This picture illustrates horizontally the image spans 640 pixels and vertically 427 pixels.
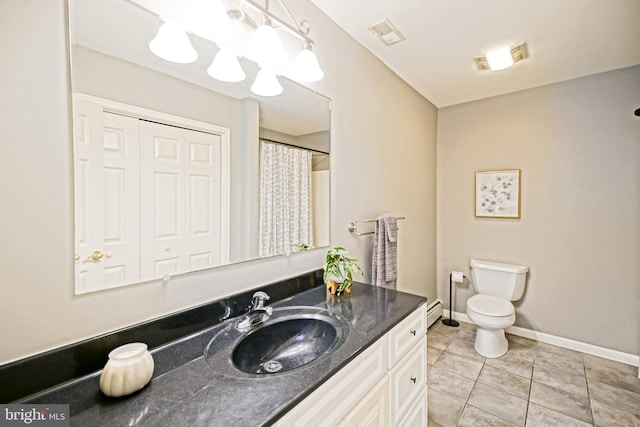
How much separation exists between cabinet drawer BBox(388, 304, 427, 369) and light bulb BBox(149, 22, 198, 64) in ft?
4.31

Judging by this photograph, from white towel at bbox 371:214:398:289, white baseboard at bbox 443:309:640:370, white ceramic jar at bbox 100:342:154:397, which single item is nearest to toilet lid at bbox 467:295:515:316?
white baseboard at bbox 443:309:640:370

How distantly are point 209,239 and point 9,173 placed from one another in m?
0.57

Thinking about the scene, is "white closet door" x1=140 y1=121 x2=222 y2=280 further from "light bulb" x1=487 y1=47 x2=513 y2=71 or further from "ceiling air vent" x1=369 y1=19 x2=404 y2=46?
"light bulb" x1=487 y1=47 x2=513 y2=71

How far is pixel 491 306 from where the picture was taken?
92.6 inches

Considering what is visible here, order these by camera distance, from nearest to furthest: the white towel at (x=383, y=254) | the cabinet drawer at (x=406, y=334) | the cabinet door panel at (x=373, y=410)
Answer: the cabinet door panel at (x=373, y=410)
the cabinet drawer at (x=406, y=334)
the white towel at (x=383, y=254)

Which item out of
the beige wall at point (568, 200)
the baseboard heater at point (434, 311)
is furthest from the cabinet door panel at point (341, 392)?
the beige wall at point (568, 200)

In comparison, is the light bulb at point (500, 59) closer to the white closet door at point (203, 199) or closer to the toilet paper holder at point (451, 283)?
the toilet paper holder at point (451, 283)

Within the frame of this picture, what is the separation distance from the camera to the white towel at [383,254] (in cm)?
191

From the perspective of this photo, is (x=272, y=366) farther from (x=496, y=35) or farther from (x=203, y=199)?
(x=496, y=35)

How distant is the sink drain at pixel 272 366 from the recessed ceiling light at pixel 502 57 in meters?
2.39

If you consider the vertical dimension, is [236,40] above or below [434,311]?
above

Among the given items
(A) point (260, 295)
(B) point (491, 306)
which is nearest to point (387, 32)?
(A) point (260, 295)

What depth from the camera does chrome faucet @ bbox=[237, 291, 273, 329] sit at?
1.13 m

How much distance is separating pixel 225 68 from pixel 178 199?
58cm
